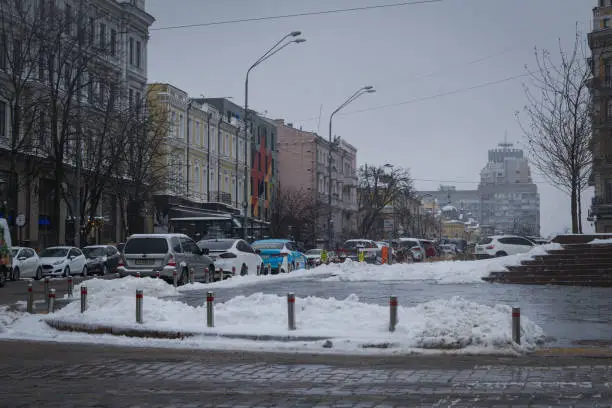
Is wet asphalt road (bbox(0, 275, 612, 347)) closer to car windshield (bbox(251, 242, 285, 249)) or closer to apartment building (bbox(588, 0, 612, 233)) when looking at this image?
car windshield (bbox(251, 242, 285, 249))

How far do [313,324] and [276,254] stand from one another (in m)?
23.6

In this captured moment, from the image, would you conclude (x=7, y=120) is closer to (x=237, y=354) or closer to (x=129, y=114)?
(x=129, y=114)

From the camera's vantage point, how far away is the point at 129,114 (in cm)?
5028

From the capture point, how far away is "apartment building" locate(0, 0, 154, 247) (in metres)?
42.4

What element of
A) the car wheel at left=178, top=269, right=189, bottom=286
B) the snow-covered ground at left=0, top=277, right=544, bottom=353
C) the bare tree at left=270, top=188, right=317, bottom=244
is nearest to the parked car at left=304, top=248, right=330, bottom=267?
the bare tree at left=270, top=188, right=317, bottom=244

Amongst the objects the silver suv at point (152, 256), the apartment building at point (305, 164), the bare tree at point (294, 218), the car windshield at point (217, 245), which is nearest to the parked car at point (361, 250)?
the bare tree at point (294, 218)

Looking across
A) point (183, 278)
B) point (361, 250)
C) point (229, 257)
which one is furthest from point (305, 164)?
point (183, 278)

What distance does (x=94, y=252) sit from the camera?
44.5 m

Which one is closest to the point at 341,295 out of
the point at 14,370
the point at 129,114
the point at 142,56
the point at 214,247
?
the point at 214,247

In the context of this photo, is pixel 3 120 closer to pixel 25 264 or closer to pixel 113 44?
pixel 113 44

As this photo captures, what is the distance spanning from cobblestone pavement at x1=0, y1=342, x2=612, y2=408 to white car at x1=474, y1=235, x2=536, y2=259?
37345 mm

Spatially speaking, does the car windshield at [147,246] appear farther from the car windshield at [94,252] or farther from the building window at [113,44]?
the building window at [113,44]

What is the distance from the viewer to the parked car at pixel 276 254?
39531 mm

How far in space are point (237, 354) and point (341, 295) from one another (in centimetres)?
1068
